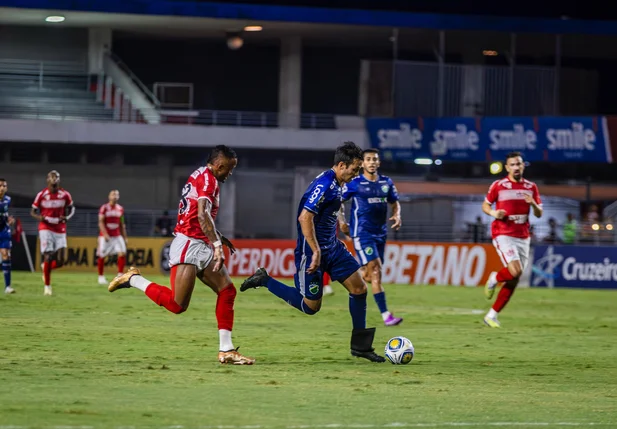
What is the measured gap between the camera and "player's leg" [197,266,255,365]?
40.4 feet

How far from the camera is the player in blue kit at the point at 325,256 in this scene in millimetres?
12547

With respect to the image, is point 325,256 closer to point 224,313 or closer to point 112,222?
point 224,313

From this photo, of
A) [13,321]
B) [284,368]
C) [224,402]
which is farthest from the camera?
[13,321]

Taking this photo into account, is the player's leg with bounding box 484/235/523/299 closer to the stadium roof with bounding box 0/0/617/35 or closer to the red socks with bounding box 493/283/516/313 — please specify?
the red socks with bounding box 493/283/516/313

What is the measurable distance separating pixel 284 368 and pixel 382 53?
40590mm

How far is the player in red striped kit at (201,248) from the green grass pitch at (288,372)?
51 cm

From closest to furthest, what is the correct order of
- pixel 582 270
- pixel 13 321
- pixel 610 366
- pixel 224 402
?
pixel 224 402, pixel 610 366, pixel 13 321, pixel 582 270

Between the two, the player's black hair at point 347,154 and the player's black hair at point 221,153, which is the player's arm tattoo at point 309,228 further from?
the player's black hair at point 221,153

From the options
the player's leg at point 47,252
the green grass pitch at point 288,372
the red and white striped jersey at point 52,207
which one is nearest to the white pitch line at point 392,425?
the green grass pitch at point 288,372

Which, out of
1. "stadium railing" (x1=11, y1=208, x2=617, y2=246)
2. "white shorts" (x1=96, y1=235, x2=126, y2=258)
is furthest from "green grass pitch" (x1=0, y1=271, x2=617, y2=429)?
"stadium railing" (x1=11, y1=208, x2=617, y2=246)

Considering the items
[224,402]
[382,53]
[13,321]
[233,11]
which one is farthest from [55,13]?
Result: [224,402]

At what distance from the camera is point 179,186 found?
4681 centimetres

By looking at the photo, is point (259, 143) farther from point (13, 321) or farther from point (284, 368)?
point (284, 368)

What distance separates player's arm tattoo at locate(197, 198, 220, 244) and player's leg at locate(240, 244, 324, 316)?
0.90 meters
